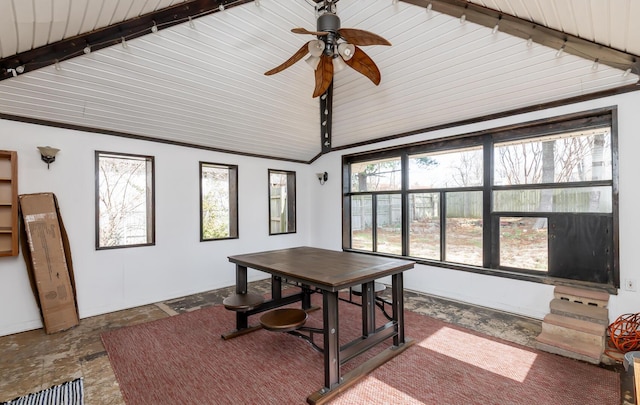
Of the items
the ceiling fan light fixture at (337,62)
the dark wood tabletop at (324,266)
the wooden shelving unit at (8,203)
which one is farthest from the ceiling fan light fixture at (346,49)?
the wooden shelving unit at (8,203)

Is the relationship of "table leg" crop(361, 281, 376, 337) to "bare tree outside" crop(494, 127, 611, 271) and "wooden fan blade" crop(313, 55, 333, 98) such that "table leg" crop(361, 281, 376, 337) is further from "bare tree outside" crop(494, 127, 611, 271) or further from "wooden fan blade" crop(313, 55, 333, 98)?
"bare tree outside" crop(494, 127, 611, 271)

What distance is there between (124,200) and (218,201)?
1.41 meters

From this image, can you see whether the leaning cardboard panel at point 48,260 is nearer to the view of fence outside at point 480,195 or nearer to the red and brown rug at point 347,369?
the red and brown rug at point 347,369

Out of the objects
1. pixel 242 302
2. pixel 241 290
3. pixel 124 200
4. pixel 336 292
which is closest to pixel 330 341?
pixel 336 292

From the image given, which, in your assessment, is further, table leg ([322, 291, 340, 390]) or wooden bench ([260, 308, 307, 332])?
wooden bench ([260, 308, 307, 332])

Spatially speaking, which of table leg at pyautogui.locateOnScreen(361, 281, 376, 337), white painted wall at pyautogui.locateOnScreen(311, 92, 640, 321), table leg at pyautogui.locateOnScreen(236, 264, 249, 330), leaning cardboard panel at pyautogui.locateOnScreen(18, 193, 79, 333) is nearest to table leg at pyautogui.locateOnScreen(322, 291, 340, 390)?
table leg at pyautogui.locateOnScreen(361, 281, 376, 337)

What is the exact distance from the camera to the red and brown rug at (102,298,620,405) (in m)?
2.09

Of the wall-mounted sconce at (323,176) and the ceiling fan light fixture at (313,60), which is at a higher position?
the ceiling fan light fixture at (313,60)

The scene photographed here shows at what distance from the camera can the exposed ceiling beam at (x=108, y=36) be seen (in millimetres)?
2602

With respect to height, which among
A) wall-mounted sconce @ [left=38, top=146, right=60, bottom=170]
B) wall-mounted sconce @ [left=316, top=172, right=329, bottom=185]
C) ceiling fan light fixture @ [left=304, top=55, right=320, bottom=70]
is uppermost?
ceiling fan light fixture @ [left=304, top=55, right=320, bottom=70]

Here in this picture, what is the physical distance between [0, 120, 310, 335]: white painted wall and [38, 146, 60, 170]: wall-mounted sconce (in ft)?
0.26

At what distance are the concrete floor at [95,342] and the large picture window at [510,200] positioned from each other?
26.6 inches

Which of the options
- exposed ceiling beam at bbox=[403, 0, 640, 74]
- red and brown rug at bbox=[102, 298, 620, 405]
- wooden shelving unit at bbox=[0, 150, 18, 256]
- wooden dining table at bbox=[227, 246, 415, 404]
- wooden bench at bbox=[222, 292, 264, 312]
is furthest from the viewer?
wooden shelving unit at bbox=[0, 150, 18, 256]

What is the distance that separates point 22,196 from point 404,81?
4700 millimetres
